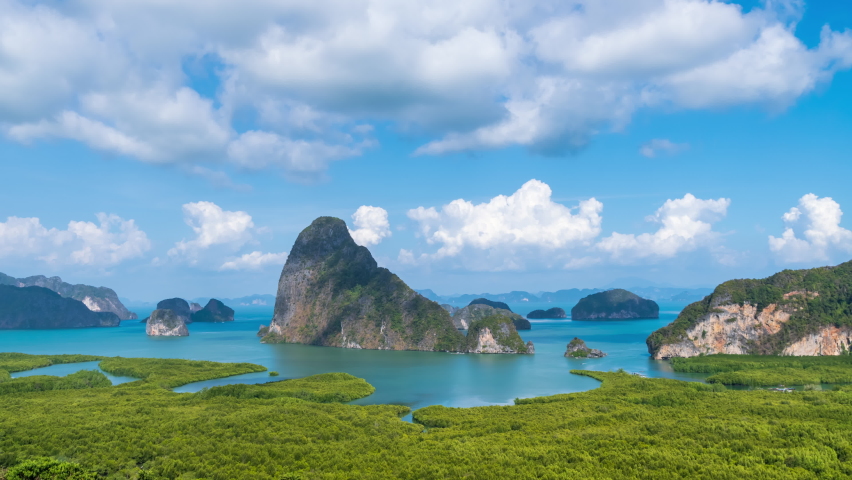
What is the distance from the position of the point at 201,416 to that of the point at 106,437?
25.2 ft

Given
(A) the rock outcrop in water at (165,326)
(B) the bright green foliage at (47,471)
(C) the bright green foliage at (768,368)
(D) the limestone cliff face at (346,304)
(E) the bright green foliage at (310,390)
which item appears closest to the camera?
(B) the bright green foliage at (47,471)

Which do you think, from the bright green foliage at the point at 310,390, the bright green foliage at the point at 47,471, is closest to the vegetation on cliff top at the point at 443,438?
the bright green foliage at the point at 47,471

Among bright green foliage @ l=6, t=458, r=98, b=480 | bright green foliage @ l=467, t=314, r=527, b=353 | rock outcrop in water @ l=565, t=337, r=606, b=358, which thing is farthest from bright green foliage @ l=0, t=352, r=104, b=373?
rock outcrop in water @ l=565, t=337, r=606, b=358

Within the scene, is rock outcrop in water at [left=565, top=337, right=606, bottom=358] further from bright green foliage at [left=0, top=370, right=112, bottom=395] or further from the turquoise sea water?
bright green foliage at [left=0, top=370, right=112, bottom=395]

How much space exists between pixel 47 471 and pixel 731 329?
93233 mm

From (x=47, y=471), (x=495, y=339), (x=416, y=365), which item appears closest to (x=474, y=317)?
(x=495, y=339)

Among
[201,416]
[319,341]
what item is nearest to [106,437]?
[201,416]

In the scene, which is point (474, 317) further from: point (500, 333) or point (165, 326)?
point (165, 326)

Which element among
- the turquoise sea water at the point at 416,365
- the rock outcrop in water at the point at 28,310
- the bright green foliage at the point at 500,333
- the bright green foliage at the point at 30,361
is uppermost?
the rock outcrop in water at the point at 28,310

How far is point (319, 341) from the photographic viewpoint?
125812mm

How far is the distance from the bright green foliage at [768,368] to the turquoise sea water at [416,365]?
4.35 metres

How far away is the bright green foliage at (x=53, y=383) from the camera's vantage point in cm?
5866

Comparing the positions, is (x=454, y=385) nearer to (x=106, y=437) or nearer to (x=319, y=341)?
(x=106, y=437)

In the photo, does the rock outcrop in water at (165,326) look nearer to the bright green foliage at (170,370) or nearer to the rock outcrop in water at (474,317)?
the bright green foliage at (170,370)
